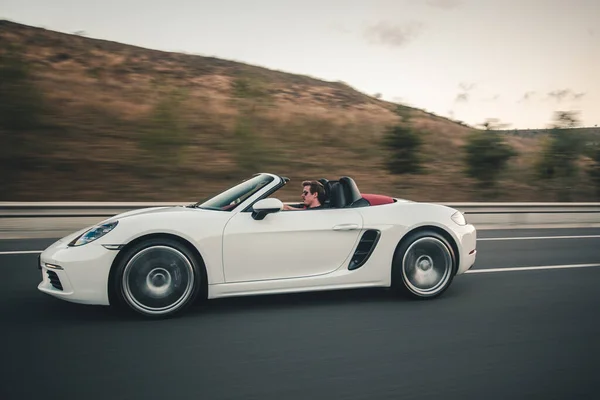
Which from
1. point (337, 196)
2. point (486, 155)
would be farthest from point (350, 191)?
point (486, 155)

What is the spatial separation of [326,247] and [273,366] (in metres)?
1.66

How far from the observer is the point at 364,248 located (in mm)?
5648

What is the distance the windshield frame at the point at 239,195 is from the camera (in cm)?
546

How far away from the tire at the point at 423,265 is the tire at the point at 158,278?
193 cm

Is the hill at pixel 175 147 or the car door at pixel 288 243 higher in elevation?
the hill at pixel 175 147

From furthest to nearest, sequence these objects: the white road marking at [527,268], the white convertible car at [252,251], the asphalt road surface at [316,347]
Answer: the white road marking at [527,268]
the white convertible car at [252,251]
the asphalt road surface at [316,347]

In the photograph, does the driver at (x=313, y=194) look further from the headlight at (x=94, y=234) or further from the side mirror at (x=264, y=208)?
the headlight at (x=94, y=234)

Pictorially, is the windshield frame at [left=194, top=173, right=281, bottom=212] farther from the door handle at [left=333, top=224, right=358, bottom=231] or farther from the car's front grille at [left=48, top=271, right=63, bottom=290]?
the car's front grille at [left=48, top=271, right=63, bottom=290]

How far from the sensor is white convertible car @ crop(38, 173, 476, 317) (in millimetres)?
4941

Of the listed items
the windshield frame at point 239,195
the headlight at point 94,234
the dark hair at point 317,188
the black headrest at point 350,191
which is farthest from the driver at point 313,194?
the headlight at point 94,234

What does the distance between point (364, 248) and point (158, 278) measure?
6.16 ft

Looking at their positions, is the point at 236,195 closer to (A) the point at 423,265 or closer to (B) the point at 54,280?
(B) the point at 54,280

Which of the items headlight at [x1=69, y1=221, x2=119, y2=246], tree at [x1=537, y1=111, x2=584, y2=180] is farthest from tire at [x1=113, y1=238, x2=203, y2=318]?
tree at [x1=537, y1=111, x2=584, y2=180]

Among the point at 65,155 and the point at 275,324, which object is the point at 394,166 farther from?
the point at 275,324
